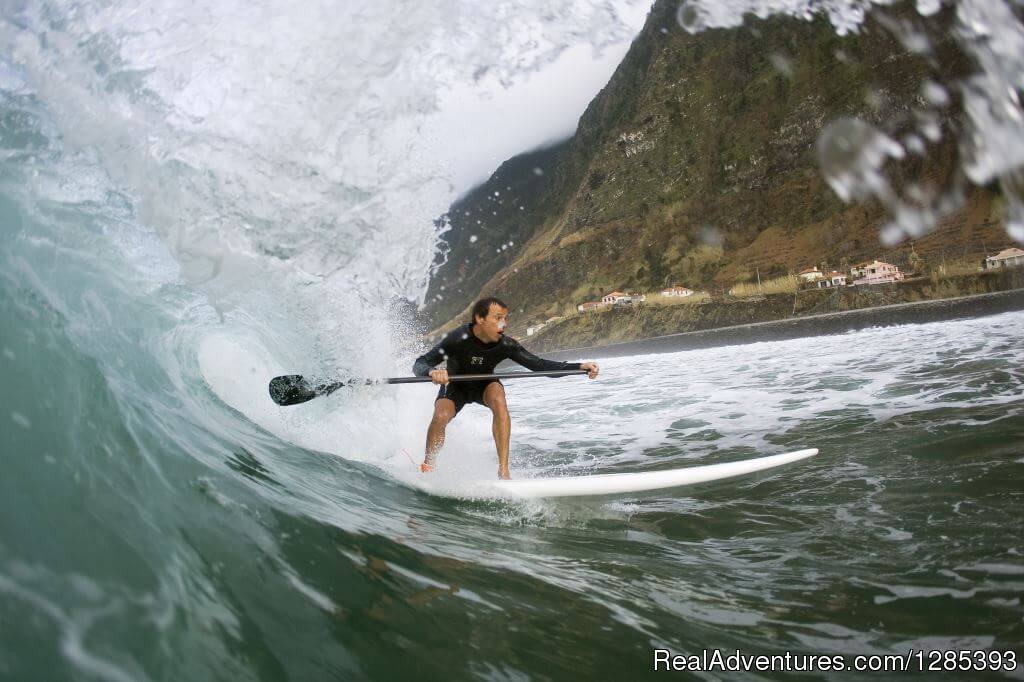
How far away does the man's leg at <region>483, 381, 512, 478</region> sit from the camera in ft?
14.3

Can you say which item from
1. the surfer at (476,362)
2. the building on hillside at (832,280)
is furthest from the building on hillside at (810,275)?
the surfer at (476,362)

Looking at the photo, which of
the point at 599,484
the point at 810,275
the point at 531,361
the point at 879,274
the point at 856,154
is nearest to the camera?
the point at 599,484

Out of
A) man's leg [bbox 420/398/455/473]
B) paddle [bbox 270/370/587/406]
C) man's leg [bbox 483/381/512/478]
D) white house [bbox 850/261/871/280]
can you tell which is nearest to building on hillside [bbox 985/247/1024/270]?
white house [bbox 850/261/871/280]

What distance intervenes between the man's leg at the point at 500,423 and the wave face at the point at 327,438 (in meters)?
0.28

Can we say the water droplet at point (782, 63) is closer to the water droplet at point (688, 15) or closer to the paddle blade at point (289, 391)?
the water droplet at point (688, 15)

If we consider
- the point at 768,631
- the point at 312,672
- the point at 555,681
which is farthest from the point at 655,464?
the point at 312,672

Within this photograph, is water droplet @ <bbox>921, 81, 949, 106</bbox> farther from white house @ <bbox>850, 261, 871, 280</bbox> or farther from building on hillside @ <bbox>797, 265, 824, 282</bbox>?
building on hillside @ <bbox>797, 265, 824, 282</bbox>

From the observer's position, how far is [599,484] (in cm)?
396

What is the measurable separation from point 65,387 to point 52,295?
156cm

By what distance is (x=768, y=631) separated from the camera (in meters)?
1.93

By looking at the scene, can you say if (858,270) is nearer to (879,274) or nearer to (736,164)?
(879,274)

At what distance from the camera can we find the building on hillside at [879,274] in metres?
68.1

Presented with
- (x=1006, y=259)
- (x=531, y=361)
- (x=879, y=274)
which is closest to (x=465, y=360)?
(x=531, y=361)

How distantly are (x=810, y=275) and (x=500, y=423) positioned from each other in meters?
88.0
